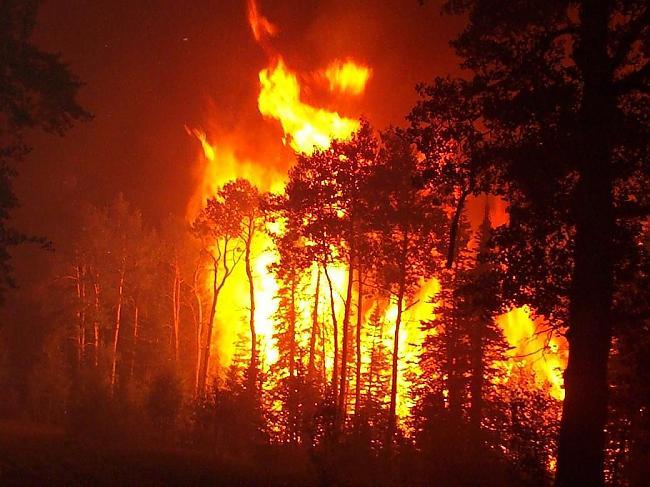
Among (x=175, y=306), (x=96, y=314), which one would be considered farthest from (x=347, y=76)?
(x=96, y=314)

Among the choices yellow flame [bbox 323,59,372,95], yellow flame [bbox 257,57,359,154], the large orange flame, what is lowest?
yellow flame [bbox 257,57,359,154]

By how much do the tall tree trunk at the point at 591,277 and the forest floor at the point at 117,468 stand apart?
993 cm

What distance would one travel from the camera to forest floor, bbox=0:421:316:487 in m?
16.2

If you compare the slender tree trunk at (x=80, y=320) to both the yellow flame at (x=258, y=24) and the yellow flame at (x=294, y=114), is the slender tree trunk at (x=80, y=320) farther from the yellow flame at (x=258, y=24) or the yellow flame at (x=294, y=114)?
the yellow flame at (x=258, y=24)

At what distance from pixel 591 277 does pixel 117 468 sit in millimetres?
14751

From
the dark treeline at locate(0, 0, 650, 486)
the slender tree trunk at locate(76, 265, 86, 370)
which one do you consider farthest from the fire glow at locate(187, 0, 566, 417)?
the slender tree trunk at locate(76, 265, 86, 370)

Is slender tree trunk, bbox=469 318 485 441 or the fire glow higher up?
the fire glow

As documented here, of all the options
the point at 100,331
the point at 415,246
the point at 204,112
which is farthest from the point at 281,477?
the point at 204,112

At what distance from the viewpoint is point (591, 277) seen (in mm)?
10133

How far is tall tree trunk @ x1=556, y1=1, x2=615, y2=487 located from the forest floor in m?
9.93

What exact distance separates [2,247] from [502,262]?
16021 millimetres

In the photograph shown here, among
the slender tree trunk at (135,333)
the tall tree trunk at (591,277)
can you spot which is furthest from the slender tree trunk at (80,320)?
the tall tree trunk at (591,277)

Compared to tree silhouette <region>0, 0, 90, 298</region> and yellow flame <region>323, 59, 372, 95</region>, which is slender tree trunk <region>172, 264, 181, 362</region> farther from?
tree silhouette <region>0, 0, 90, 298</region>

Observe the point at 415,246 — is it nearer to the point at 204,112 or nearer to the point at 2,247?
the point at 2,247
